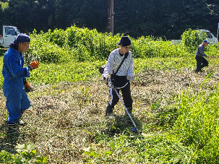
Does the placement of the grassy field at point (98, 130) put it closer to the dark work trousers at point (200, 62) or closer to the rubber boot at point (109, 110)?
the rubber boot at point (109, 110)

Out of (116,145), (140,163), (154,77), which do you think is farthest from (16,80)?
(154,77)

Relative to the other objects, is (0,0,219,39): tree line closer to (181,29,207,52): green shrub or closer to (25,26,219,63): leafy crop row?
(181,29,207,52): green shrub

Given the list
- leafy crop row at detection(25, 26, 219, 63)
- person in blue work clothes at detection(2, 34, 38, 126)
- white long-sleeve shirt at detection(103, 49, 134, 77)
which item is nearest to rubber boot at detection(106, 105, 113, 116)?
white long-sleeve shirt at detection(103, 49, 134, 77)

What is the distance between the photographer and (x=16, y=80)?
12.6 ft

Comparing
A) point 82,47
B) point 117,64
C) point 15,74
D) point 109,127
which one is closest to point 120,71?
point 117,64

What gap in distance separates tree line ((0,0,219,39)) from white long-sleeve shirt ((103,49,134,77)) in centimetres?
3167

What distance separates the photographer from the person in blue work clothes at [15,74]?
3695 mm

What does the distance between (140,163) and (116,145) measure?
52cm

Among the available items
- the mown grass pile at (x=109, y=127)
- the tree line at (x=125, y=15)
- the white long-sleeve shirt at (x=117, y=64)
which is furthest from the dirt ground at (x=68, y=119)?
the tree line at (x=125, y=15)

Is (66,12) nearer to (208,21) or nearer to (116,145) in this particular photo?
(208,21)

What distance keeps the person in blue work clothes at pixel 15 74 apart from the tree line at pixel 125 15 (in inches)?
1285

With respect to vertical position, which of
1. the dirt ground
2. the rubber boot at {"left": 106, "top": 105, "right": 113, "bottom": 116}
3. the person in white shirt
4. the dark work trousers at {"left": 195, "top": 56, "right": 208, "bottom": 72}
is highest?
the person in white shirt

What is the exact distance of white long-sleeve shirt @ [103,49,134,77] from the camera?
426cm

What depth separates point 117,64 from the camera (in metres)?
4.31
